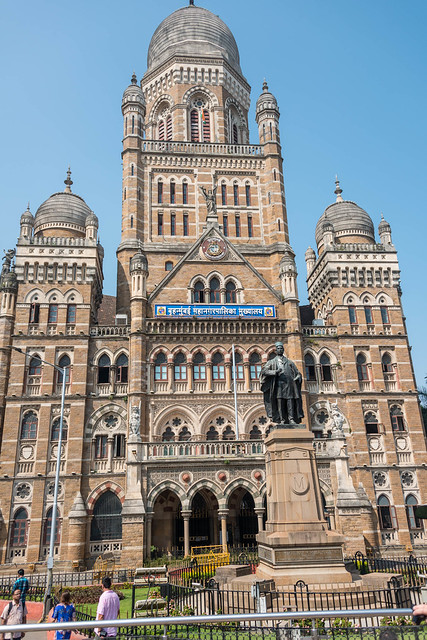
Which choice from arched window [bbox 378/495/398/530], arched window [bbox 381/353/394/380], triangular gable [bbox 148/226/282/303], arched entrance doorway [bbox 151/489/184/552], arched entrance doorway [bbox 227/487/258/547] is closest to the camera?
arched entrance doorway [bbox 151/489/184/552]

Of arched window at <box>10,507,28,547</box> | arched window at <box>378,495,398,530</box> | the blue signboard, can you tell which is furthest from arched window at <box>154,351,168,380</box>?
arched window at <box>378,495,398,530</box>

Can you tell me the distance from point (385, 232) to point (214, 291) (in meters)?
15.6

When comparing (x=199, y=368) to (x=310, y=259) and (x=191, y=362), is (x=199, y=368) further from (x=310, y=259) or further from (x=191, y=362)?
(x=310, y=259)

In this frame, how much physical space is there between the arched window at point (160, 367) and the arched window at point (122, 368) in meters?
2.14

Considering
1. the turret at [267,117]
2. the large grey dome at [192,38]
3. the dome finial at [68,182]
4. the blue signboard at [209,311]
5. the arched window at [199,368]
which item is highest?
the large grey dome at [192,38]

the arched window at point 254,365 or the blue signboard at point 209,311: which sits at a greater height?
the blue signboard at point 209,311

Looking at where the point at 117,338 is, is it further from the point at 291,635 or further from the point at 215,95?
the point at 291,635

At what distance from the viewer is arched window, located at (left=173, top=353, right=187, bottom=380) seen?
35.6 m

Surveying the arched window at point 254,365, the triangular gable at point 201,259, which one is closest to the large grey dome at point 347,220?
the triangular gable at point 201,259

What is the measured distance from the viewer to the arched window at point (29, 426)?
33656 millimetres

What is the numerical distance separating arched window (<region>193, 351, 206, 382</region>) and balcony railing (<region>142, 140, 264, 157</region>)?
60.7ft

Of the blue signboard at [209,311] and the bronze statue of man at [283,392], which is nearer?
the bronze statue of man at [283,392]

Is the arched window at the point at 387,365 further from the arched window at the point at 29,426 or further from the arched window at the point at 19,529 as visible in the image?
the arched window at the point at 19,529

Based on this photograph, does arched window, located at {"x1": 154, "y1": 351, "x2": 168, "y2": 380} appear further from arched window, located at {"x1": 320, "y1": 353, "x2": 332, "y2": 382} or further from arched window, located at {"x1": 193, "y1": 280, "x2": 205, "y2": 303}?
arched window, located at {"x1": 320, "y1": 353, "x2": 332, "y2": 382}
